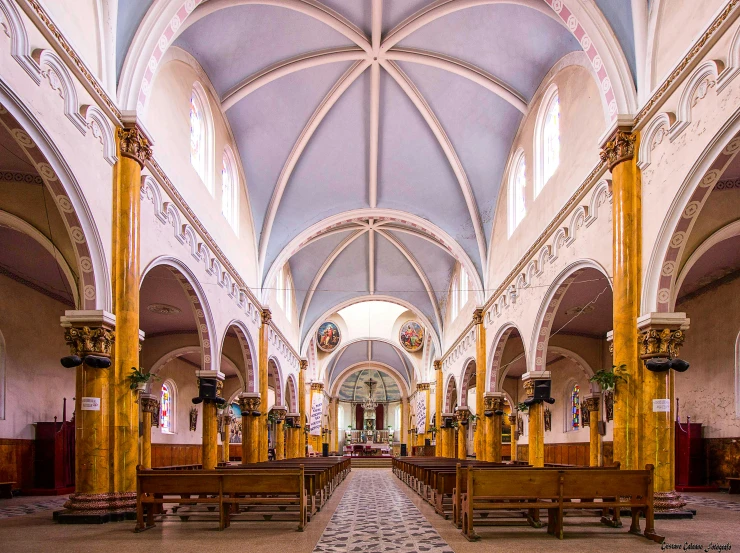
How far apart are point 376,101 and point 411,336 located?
26.7 m

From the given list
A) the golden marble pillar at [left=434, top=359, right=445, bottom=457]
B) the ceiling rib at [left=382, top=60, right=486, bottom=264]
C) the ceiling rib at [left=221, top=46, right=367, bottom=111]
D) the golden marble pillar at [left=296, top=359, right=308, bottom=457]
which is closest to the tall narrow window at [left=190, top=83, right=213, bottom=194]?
the ceiling rib at [left=221, top=46, right=367, bottom=111]

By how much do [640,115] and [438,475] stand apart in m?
7.07

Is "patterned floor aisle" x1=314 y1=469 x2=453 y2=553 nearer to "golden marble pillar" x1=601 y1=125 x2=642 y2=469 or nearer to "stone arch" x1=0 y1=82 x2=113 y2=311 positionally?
"golden marble pillar" x1=601 y1=125 x2=642 y2=469

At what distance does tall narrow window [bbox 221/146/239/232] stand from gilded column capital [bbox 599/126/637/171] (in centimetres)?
1159

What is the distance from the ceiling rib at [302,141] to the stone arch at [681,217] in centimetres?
1154

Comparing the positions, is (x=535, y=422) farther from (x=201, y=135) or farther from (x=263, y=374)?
(x=201, y=135)

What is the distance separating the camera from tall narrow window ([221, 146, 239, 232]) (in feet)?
66.2

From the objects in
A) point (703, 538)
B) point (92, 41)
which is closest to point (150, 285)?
point (92, 41)

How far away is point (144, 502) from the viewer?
9.50 m

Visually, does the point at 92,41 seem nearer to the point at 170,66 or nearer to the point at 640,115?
the point at 170,66

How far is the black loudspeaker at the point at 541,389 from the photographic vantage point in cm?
1730

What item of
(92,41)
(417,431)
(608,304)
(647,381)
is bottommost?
(417,431)

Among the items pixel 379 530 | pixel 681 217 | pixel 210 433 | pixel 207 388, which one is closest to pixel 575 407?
pixel 210 433

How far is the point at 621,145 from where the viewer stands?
456 inches
